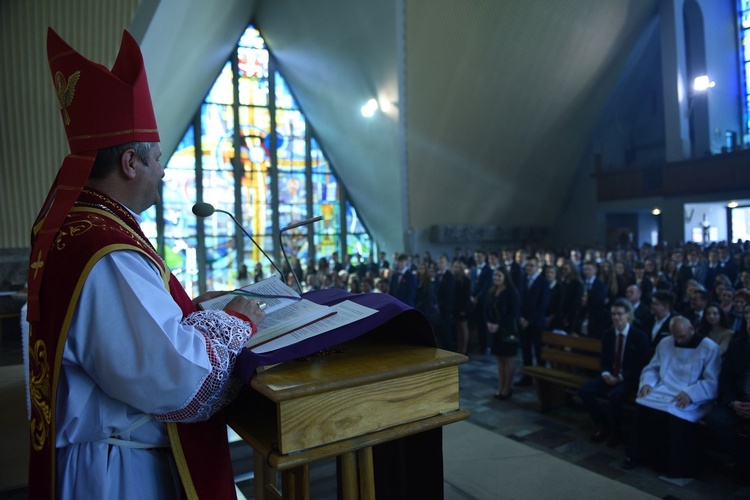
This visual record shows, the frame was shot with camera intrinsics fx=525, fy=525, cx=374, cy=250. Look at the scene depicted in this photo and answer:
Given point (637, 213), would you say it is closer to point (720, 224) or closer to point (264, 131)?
point (720, 224)

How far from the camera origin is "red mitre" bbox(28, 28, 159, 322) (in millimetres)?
1153

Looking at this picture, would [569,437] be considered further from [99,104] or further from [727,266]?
[727,266]

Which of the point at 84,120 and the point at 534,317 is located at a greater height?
the point at 84,120

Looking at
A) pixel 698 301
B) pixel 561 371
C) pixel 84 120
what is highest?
pixel 84 120

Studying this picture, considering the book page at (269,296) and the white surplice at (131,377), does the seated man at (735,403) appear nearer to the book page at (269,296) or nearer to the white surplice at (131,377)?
the book page at (269,296)

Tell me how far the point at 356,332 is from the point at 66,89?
916 millimetres

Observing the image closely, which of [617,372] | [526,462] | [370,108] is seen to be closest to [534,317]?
[617,372]

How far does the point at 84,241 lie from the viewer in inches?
44.3

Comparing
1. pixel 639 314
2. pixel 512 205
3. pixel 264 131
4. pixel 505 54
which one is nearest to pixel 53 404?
pixel 639 314

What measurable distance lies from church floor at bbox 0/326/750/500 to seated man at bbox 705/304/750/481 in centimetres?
22

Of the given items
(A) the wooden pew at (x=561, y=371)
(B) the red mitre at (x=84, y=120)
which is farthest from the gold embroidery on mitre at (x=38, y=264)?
(A) the wooden pew at (x=561, y=371)

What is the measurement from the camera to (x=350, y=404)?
3.51 ft

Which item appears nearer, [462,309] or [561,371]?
[561,371]

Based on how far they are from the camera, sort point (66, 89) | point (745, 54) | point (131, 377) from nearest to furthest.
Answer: point (131, 377) → point (66, 89) → point (745, 54)
